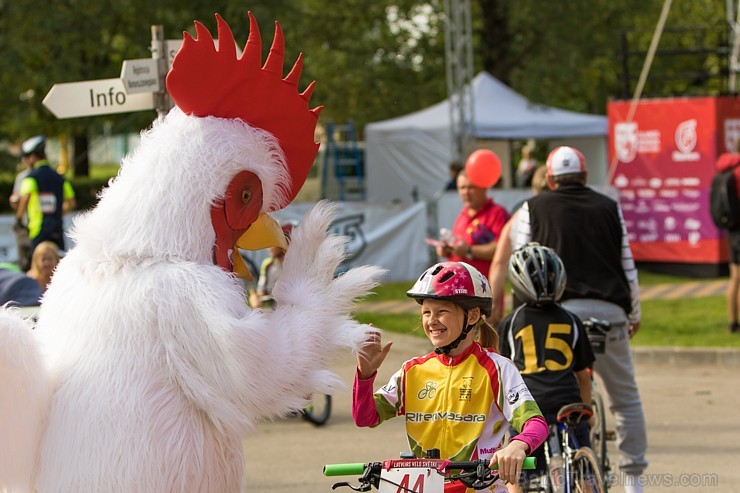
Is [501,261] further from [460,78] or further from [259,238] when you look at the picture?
[460,78]

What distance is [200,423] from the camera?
10.2 ft

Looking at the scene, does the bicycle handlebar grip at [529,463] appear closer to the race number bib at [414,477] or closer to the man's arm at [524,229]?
the race number bib at [414,477]

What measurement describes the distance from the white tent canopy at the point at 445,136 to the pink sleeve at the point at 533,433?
18.6m

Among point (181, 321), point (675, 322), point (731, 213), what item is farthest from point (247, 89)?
point (675, 322)

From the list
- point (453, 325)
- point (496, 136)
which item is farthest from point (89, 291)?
point (496, 136)

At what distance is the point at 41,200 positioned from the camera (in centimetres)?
1223

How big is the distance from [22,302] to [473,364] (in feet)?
12.6

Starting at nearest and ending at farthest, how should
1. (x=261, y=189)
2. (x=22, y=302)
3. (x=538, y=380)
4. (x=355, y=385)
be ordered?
(x=261, y=189) < (x=355, y=385) < (x=538, y=380) < (x=22, y=302)

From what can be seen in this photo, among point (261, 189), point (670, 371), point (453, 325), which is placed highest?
point (261, 189)

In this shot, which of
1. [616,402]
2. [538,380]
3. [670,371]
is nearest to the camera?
[538,380]

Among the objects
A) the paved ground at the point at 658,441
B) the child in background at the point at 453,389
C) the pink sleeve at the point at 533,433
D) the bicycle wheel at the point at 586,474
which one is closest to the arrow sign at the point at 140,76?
the paved ground at the point at 658,441

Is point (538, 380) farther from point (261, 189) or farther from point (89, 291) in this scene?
point (89, 291)

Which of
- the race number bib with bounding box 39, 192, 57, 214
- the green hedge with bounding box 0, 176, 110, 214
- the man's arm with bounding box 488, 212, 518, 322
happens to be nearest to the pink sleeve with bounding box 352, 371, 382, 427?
the man's arm with bounding box 488, 212, 518, 322

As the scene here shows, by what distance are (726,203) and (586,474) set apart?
7705mm
